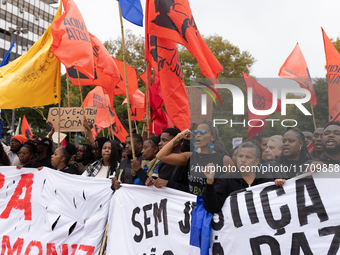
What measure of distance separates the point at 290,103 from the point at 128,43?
30.3 meters

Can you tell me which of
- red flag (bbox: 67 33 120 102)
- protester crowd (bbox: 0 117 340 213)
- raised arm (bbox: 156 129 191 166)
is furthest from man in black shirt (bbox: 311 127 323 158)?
red flag (bbox: 67 33 120 102)

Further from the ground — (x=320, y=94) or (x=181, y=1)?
(x=181, y=1)

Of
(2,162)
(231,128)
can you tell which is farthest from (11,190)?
(231,128)

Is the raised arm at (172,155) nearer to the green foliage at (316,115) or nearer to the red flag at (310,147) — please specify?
the green foliage at (316,115)

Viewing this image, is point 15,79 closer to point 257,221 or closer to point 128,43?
point 257,221

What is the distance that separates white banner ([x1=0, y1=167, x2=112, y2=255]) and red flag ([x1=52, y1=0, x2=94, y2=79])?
66.6 inches

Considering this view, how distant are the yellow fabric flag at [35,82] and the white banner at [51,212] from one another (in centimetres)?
127

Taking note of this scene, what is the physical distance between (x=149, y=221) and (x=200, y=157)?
44.2 inches

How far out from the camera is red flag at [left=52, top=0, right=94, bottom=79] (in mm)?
5922

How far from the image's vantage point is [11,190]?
20.0 ft

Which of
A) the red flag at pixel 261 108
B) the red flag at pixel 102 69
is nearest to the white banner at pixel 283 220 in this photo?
the red flag at pixel 261 108

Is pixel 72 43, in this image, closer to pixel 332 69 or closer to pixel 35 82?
pixel 35 82

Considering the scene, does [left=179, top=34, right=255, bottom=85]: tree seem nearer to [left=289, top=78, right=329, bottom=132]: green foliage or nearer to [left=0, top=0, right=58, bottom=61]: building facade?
[left=289, top=78, right=329, bottom=132]: green foliage

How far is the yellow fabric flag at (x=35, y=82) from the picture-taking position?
21.8 ft
